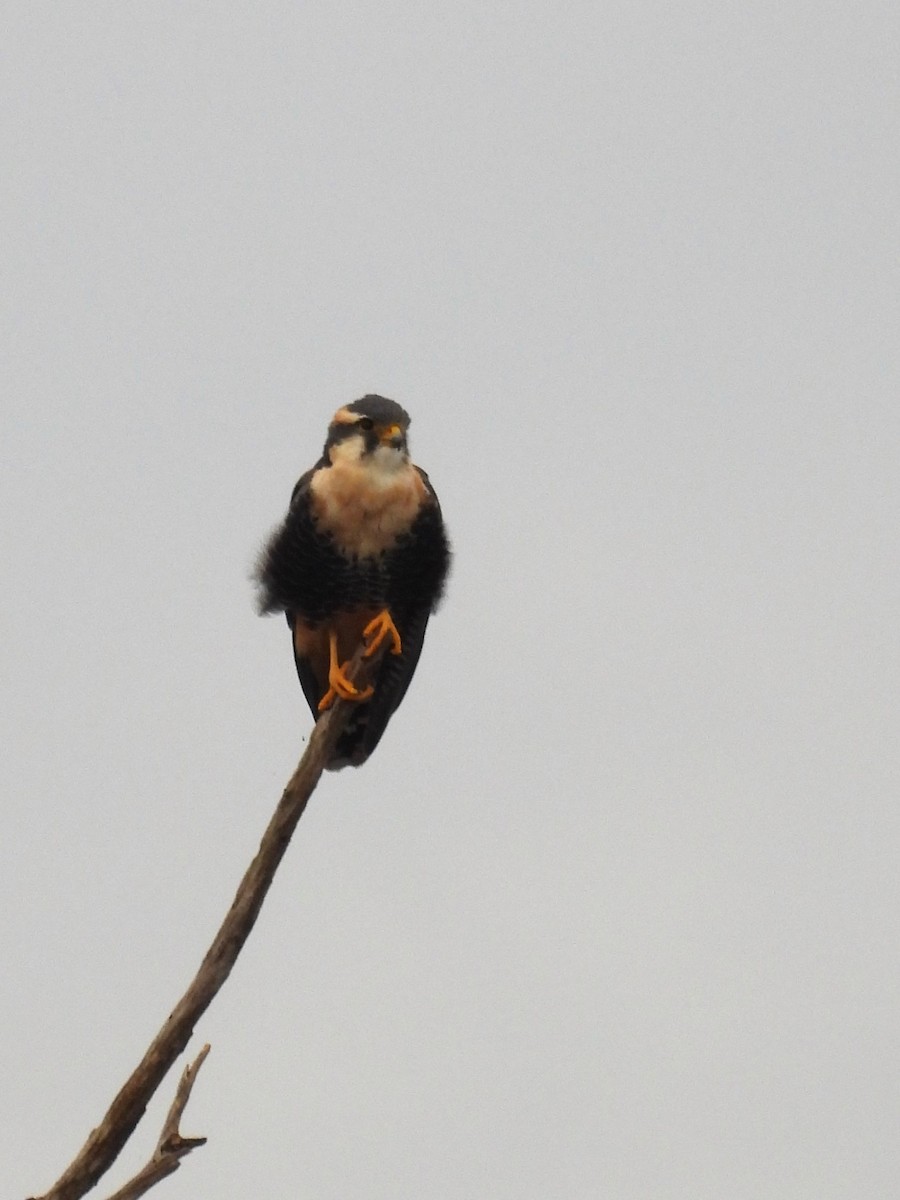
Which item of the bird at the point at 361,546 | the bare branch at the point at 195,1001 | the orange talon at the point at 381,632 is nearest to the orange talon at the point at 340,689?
the bird at the point at 361,546

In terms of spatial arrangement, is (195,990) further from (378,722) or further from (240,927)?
(378,722)

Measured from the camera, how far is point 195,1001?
21.3 ft

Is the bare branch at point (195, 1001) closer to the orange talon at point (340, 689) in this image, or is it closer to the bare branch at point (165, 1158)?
the bare branch at point (165, 1158)

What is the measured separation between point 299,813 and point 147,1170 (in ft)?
4.59

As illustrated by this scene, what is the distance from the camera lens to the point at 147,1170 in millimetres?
6141

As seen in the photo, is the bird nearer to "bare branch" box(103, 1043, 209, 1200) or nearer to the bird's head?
the bird's head

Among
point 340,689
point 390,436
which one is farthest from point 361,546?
point 340,689

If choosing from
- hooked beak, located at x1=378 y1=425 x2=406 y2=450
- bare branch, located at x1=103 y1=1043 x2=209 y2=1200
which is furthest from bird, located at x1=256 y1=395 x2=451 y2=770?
bare branch, located at x1=103 y1=1043 x2=209 y2=1200

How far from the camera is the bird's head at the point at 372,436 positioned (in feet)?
Result: 29.6

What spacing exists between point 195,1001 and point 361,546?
118 inches

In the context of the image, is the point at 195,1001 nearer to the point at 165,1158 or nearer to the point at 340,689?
the point at 165,1158

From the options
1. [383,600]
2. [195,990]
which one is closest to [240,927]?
[195,990]

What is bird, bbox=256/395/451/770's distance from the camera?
9008mm

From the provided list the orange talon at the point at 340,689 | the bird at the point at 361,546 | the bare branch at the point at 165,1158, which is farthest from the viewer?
the bird at the point at 361,546
